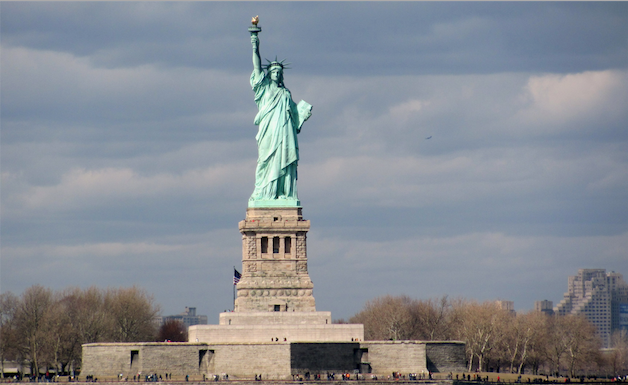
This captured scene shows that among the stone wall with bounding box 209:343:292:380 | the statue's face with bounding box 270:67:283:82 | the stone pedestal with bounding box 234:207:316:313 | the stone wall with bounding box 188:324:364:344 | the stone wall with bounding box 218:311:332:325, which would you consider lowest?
the stone wall with bounding box 209:343:292:380

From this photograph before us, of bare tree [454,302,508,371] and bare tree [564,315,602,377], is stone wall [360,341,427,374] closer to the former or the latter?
bare tree [454,302,508,371]

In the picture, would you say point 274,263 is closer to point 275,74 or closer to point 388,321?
point 275,74

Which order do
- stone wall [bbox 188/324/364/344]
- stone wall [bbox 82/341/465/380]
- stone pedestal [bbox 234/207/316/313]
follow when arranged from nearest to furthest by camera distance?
1. stone wall [bbox 82/341/465/380]
2. stone wall [bbox 188/324/364/344]
3. stone pedestal [bbox 234/207/316/313]

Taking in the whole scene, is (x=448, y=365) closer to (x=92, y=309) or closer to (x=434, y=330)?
(x=434, y=330)

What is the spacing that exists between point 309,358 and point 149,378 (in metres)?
8.60

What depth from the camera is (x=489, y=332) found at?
82875mm

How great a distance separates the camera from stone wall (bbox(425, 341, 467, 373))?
65.5 metres

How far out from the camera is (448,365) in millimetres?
65875

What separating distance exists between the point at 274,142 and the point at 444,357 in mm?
15708

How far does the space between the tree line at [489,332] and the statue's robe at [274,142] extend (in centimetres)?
1689

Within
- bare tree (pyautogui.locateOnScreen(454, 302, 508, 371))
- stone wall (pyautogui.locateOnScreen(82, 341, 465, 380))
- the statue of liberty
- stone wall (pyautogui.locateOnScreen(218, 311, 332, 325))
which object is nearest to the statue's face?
the statue of liberty

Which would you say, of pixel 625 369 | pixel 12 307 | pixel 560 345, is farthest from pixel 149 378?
pixel 625 369

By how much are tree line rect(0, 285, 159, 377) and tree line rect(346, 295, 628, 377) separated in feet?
56.5

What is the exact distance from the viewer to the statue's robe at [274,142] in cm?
6888
